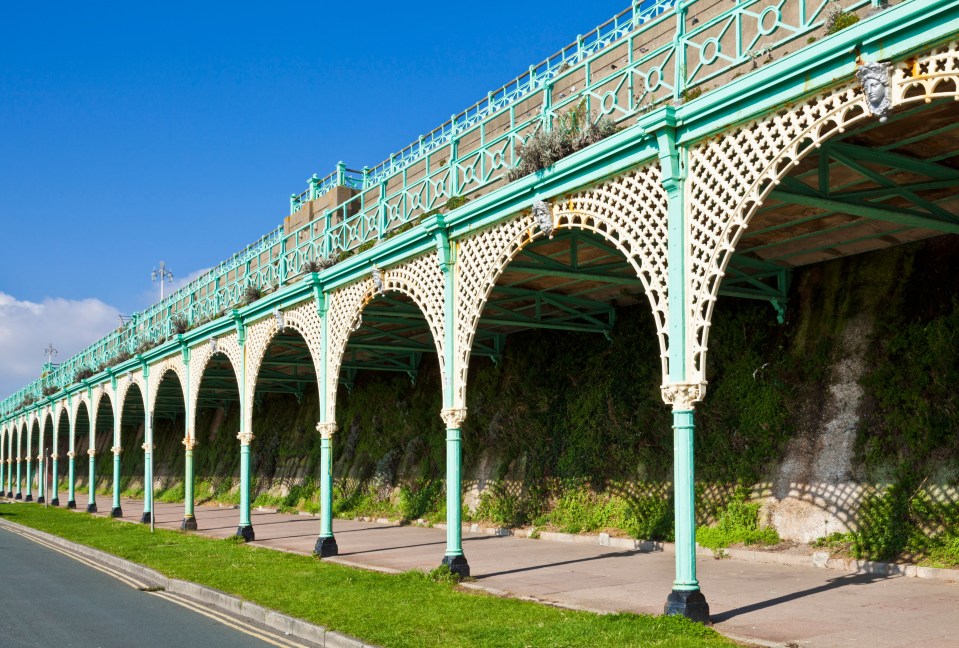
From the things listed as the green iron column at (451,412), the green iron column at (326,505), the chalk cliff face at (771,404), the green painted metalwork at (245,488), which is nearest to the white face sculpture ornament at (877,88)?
the chalk cliff face at (771,404)

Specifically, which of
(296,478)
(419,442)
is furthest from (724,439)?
(296,478)

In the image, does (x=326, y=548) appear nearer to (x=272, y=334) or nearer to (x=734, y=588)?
(x=272, y=334)

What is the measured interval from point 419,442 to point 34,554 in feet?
30.9

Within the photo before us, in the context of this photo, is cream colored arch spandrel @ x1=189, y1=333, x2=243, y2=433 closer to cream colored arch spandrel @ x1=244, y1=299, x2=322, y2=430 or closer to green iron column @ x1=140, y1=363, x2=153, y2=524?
cream colored arch spandrel @ x1=244, y1=299, x2=322, y2=430

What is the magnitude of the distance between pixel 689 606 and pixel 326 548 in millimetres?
8240

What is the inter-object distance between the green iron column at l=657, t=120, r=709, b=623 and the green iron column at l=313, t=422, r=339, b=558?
26.1 ft

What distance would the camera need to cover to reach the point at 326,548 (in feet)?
49.1

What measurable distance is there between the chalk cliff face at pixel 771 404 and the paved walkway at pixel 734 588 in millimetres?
1452

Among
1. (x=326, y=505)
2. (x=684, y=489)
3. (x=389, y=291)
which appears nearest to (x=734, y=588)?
(x=684, y=489)

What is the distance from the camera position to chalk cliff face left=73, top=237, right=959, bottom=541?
469 inches

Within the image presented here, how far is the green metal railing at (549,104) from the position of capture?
908cm

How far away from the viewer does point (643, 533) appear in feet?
50.4

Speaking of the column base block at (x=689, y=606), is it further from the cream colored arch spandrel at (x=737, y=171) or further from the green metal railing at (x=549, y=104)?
the green metal railing at (x=549, y=104)

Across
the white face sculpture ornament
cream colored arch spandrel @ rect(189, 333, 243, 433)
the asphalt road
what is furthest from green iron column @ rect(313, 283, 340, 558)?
the white face sculpture ornament
